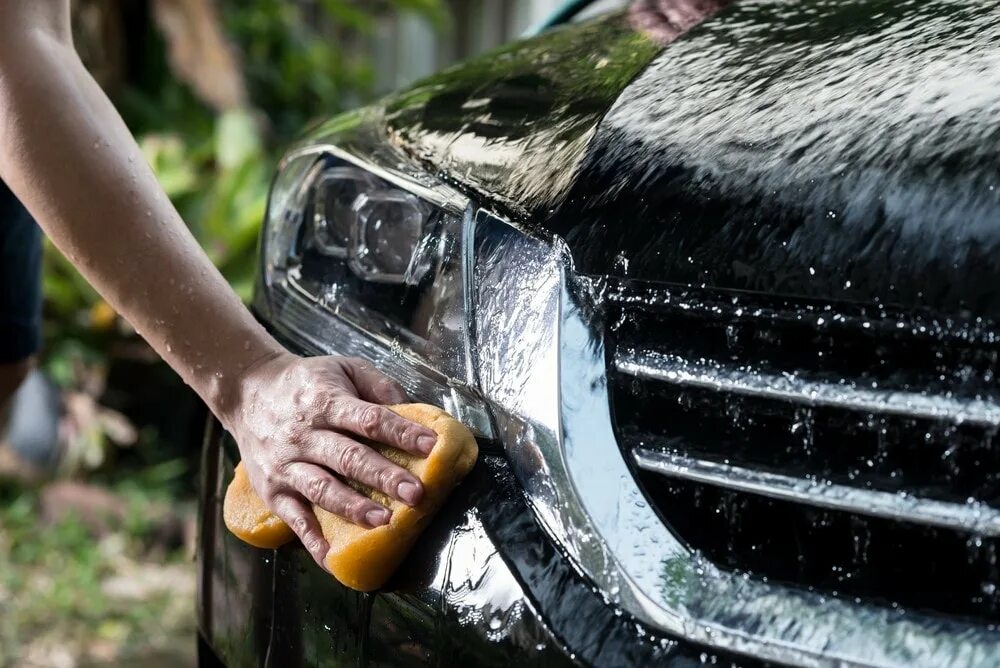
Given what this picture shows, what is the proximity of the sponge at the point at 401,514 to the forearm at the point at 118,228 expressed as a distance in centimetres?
26

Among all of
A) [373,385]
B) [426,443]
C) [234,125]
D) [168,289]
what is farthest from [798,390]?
[234,125]

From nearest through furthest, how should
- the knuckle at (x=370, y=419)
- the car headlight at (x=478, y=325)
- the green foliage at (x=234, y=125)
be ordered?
Result: the car headlight at (x=478, y=325) < the knuckle at (x=370, y=419) < the green foliage at (x=234, y=125)

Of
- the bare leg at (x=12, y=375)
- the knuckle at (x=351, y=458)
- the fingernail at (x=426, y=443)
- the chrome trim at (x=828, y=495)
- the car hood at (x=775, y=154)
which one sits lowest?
the bare leg at (x=12, y=375)

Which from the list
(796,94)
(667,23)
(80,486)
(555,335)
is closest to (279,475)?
(555,335)

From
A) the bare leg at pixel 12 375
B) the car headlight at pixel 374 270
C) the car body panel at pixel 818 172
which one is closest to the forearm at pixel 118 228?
the car headlight at pixel 374 270

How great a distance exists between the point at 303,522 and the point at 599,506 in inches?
13.8

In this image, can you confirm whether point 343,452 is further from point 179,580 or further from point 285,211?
point 179,580

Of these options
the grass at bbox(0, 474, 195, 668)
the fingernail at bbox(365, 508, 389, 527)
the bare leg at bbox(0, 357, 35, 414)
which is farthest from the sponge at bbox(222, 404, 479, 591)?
the grass at bbox(0, 474, 195, 668)

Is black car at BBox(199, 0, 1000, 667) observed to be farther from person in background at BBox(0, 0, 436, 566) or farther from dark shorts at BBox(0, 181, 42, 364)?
dark shorts at BBox(0, 181, 42, 364)

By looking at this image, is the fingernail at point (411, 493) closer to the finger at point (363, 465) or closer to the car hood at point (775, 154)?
the finger at point (363, 465)

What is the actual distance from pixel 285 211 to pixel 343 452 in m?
0.58

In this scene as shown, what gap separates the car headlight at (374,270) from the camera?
1.38m

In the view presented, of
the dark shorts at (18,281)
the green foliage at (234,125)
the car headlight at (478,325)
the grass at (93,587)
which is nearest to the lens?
the car headlight at (478,325)

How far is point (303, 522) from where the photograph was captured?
1318 mm
